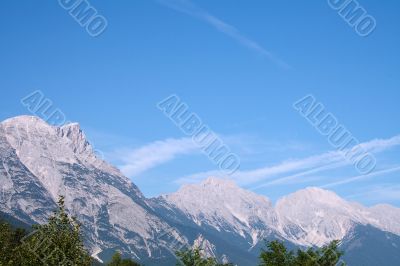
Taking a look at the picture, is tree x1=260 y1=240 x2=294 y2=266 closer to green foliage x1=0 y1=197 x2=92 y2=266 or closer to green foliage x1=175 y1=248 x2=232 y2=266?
green foliage x1=175 y1=248 x2=232 y2=266

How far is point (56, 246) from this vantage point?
143 feet

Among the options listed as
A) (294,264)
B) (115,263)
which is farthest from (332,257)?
(115,263)

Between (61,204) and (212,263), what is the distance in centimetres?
5220

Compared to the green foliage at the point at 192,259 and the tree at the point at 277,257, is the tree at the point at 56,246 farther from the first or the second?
the green foliage at the point at 192,259

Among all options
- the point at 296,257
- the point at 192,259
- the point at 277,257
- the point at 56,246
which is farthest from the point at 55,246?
the point at 192,259

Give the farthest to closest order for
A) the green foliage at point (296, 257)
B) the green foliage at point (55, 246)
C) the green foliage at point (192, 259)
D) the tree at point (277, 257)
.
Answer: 1. the green foliage at point (192, 259)
2. the tree at point (277, 257)
3. the green foliage at point (296, 257)
4. the green foliage at point (55, 246)

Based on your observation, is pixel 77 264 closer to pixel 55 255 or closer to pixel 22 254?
pixel 55 255

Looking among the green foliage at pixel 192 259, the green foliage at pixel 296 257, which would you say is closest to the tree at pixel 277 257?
the green foliage at pixel 296 257

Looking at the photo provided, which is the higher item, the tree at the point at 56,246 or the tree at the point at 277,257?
the tree at the point at 277,257

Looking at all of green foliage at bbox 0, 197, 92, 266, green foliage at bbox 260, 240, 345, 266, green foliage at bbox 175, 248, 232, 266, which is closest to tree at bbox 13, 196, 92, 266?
green foliage at bbox 0, 197, 92, 266

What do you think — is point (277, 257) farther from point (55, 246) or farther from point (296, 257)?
point (55, 246)

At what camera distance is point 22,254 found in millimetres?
44562

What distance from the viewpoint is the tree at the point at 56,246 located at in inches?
1682

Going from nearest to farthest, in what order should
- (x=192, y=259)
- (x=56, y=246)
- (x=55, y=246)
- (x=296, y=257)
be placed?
(x=56, y=246)
(x=55, y=246)
(x=296, y=257)
(x=192, y=259)
